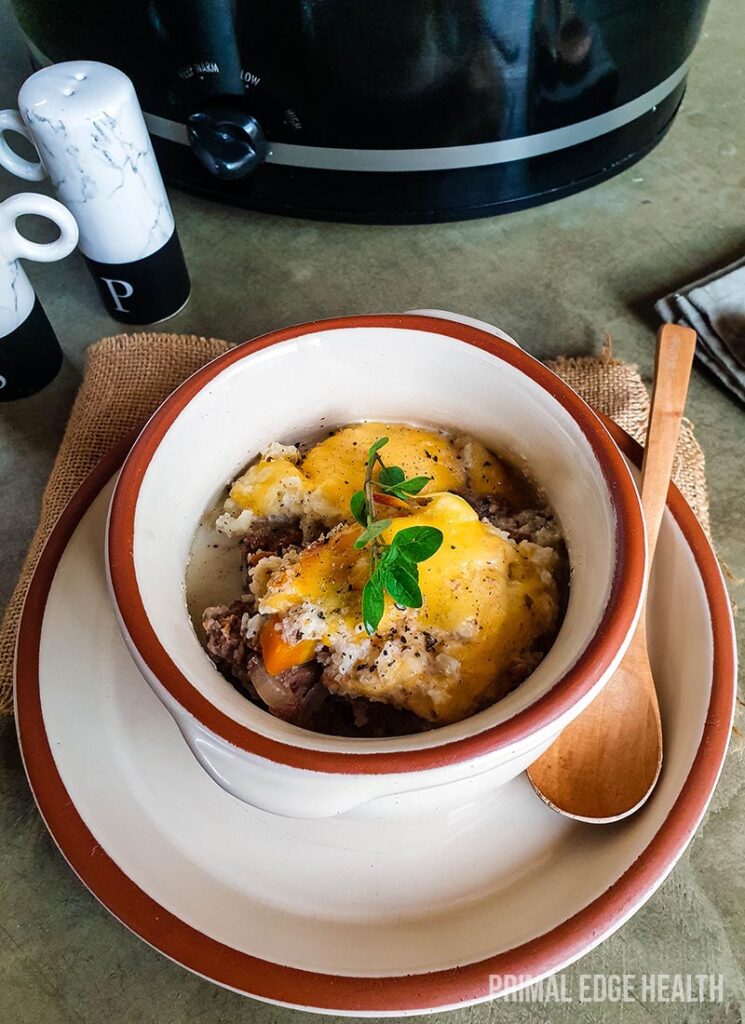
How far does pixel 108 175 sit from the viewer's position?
77cm

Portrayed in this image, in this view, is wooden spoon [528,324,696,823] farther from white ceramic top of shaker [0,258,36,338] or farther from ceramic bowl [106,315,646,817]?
white ceramic top of shaker [0,258,36,338]

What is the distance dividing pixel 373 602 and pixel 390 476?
0.11m

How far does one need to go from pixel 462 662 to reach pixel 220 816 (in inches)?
7.0

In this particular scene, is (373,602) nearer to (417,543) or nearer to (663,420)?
(417,543)

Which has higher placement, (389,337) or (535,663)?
(389,337)

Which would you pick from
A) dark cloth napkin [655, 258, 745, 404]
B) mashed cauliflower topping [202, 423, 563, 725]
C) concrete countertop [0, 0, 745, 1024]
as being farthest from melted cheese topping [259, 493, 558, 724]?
dark cloth napkin [655, 258, 745, 404]

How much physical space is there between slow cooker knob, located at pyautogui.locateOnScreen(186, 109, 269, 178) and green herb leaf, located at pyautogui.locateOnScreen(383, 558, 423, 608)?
21.0 inches

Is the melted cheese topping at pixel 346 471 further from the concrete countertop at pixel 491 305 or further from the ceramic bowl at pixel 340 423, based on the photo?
the concrete countertop at pixel 491 305

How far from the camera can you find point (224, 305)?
3.12ft

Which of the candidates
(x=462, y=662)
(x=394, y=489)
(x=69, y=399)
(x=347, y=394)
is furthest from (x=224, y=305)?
(x=462, y=662)

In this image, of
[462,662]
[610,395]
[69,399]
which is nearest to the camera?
[462,662]

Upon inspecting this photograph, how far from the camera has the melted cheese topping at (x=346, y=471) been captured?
0.58m

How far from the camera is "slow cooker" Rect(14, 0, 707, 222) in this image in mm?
729

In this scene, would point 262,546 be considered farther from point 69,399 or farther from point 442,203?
point 442,203
